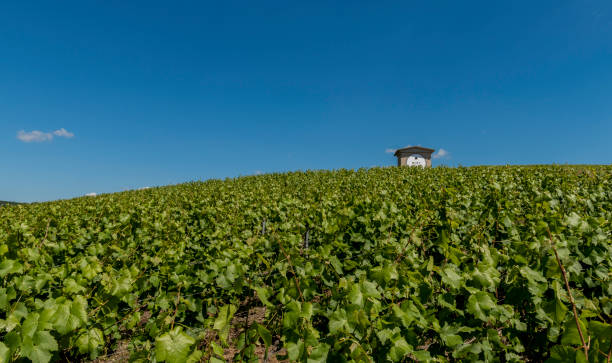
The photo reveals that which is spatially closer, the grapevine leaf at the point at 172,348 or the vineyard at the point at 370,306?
the grapevine leaf at the point at 172,348

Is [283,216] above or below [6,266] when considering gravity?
above

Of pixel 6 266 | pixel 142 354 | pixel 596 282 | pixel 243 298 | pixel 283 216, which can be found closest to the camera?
pixel 142 354

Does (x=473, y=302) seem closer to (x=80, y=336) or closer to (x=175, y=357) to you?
(x=175, y=357)

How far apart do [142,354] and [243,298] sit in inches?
141

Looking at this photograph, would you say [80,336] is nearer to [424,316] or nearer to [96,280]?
[96,280]

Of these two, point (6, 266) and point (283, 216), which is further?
point (283, 216)

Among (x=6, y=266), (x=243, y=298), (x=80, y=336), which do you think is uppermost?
(x=6, y=266)

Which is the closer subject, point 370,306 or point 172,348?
point 172,348

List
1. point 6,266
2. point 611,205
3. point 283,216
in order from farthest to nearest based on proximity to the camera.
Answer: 1. point 283,216
2. point 611,205
3. point 6,266

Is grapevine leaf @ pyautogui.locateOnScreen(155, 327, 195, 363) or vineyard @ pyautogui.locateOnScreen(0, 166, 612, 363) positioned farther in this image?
vineyard @ pyautogui.locateOnScreen(0, 166, 612, 363)

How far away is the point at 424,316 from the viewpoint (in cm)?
212

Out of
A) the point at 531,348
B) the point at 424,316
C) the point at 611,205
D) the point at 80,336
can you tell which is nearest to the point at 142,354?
the point at 80,336

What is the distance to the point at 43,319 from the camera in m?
1.91

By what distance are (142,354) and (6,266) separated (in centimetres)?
160
